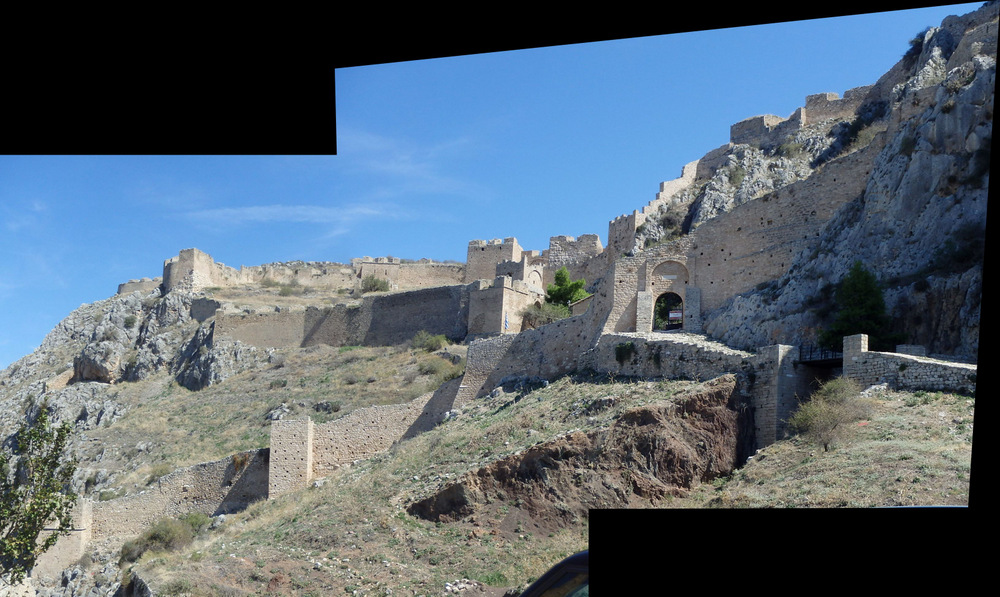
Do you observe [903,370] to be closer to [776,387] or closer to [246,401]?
[776,387]

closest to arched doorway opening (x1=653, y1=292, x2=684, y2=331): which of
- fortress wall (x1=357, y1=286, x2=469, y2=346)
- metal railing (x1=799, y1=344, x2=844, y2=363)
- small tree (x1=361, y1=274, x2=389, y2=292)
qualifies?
metal railing (x1=799, y1=344, x2=844, y2=363)

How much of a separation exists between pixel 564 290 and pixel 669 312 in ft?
32.8

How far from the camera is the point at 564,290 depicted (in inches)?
1412

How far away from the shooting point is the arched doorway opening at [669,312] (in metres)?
25.1

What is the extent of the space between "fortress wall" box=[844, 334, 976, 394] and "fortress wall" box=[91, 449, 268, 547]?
16290 mm

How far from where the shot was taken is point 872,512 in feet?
5.63

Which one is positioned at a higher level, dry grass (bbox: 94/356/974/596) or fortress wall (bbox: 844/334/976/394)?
fortress wall (bbox: 844/334/976/394)

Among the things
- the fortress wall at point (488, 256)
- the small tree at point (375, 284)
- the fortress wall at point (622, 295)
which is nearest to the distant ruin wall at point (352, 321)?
the fortress wall at point (488, 256)

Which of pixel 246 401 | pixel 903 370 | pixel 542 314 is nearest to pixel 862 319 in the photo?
pixel 903 370

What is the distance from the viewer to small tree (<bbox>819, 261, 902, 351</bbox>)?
18156 mm

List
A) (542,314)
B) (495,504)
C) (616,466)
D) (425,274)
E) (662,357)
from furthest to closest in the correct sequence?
(425,274)
(542,314)
(662,357)
(495,504)
(616,466)

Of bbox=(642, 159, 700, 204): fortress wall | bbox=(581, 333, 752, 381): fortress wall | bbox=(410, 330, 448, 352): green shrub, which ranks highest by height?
bbox=(642, 159, 700, 204): fortress wall

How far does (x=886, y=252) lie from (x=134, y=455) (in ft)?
83.9

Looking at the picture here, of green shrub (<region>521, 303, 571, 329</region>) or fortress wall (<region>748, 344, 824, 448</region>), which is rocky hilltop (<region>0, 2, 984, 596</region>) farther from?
green shrub (<region>521, 303, 571, 329</region>)
